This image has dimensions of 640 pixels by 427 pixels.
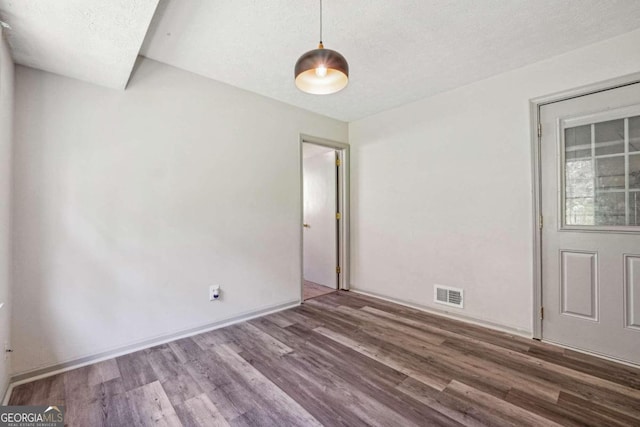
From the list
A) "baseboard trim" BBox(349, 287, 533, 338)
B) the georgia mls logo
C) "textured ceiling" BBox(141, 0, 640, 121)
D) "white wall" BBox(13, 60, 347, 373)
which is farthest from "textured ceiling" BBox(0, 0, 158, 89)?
"baseboard trim" BBox(349, 287, 533, 338)

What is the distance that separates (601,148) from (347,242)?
9.37ft

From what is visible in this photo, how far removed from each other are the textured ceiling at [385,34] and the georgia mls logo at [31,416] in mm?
2552

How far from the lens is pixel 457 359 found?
89.4 inches

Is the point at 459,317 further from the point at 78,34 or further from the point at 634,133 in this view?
the point at 78,34

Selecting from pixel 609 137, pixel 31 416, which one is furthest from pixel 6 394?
pixel 609 137

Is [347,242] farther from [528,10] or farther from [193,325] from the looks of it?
[528,10]

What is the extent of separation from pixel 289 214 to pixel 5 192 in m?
2.37

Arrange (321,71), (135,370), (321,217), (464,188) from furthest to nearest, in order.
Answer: (321,217) < (464,188) < (135,370) < (321,71)

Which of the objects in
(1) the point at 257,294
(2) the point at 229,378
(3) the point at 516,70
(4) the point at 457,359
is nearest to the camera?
(2) the point at 229,378

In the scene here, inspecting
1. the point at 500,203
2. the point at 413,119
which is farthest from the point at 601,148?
the point at 413,119

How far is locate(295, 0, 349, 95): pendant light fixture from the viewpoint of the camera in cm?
145

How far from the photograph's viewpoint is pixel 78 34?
168 centimetres

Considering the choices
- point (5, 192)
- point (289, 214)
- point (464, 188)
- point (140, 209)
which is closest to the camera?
point (5, 192)

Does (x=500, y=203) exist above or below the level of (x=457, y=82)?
below
